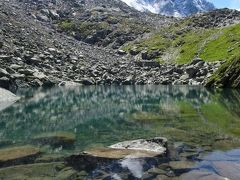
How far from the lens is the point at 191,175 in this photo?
20453 mm

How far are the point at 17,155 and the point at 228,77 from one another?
90009 millimetres

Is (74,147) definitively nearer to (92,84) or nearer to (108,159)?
(108,159)

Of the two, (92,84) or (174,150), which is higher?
(92,84)

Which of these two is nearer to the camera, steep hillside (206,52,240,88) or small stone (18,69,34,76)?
steep hillside (206,52,240,88)

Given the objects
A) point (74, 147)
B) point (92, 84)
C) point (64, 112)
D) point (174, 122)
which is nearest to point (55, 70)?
point (92, 84)

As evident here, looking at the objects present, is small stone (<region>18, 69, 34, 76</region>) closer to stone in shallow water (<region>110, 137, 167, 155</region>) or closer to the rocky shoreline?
the rocky shoreline

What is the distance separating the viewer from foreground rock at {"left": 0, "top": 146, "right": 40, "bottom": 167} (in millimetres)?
23995

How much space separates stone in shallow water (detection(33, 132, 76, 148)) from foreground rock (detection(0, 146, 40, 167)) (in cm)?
257

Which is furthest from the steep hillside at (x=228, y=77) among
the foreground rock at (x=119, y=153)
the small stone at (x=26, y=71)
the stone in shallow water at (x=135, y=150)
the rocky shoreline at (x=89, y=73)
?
the foreground rock at (x=119, y=153)

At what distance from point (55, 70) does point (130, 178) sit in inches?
4599

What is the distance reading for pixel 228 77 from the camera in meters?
108

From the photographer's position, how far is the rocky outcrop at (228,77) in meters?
104

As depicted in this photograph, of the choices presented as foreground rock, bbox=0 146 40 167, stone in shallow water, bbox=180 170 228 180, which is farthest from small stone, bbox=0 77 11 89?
stone in shallow water, bbox=180 170 228 180

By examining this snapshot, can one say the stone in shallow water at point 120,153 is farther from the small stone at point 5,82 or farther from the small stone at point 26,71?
the small stone at point 26,71
